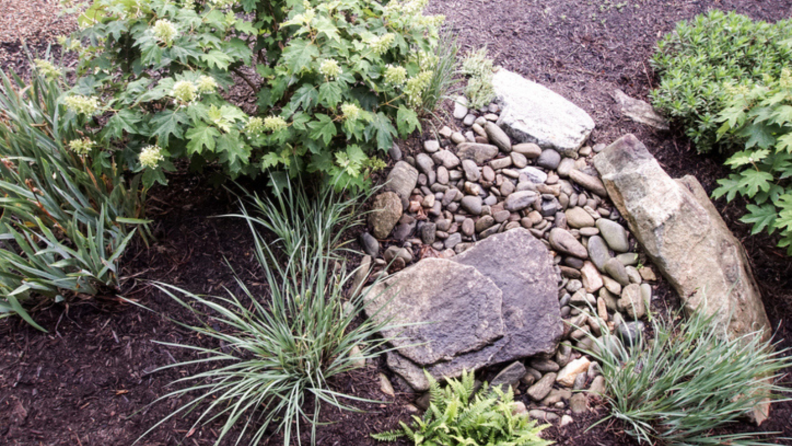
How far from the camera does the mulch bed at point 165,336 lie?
8.16ft

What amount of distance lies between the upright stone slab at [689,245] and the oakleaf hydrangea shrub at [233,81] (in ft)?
5.93

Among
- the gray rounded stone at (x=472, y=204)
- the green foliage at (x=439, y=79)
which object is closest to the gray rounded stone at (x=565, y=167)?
the gray rounded stone at (x=472, y=204)

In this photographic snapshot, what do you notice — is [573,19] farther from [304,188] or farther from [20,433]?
[20,433]

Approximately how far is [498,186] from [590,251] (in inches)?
33.0

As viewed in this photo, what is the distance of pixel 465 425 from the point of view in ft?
8.19

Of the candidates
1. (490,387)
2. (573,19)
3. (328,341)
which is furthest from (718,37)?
(328,341)

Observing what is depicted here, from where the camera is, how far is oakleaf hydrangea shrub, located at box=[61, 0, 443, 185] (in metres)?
2.42

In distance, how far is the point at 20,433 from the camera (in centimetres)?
241

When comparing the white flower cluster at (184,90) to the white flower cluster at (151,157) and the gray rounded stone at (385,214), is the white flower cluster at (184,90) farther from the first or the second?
the gray rounded stone at (385,214)

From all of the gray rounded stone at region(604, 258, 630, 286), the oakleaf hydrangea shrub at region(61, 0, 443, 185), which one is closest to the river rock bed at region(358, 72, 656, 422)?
the gray rounded stone at region(604, 258, 630, 286)

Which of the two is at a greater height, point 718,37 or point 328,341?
point 718,37

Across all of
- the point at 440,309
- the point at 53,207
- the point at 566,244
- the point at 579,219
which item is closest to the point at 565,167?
the point at 579,219

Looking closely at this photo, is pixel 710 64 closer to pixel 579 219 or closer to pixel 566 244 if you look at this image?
pixel 579 219

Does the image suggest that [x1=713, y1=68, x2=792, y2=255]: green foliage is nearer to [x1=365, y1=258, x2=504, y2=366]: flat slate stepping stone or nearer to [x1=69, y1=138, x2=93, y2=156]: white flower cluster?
[x1=365, y1=258, x2=504, y2=366]: flat slate stepping stone
